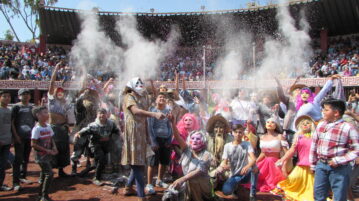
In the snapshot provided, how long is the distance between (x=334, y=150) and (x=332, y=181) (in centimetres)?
34

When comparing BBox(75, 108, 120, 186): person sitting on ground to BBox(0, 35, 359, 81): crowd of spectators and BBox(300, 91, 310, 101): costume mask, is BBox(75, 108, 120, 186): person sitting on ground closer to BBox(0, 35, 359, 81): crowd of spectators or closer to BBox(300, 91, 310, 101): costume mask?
BBox(300, 91, 310, 101): costume mask

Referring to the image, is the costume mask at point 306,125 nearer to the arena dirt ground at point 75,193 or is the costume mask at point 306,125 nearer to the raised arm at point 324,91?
the raised arm at point 324,91

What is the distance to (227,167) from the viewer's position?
4207 mm

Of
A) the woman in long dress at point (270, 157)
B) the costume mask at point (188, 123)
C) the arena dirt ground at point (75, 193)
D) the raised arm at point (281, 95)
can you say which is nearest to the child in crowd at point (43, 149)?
the arena dirt ground at point (75, 193)

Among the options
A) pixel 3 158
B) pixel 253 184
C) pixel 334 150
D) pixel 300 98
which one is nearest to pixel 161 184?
pixel 253 184

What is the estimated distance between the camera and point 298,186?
443cm

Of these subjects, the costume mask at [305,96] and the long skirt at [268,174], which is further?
the costume mask at [305,96]

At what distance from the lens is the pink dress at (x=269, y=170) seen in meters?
4.74

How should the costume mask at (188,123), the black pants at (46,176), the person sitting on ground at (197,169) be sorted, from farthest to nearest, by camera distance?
the costume mask at (188,123), the black pants at (46,176), the person sitting on ground at (197,169)

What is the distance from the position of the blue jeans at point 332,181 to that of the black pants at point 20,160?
4263 mm

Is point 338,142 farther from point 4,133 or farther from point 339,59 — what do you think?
point 339,59

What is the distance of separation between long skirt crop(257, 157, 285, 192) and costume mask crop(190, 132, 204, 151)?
1.59 metres

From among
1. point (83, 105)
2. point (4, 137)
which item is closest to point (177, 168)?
point (83, 105)

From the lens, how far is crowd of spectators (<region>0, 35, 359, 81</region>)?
55.8 feet
